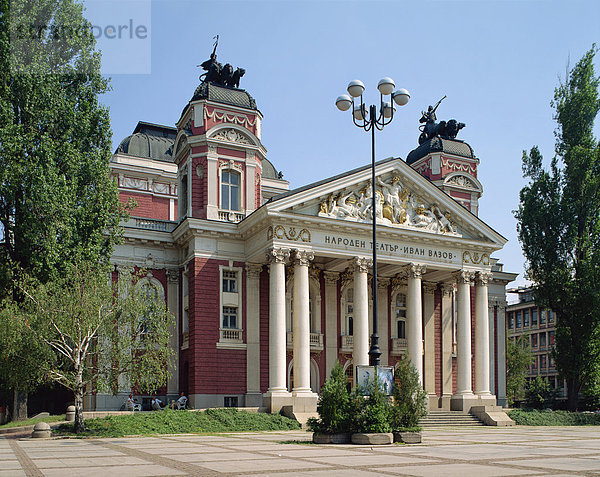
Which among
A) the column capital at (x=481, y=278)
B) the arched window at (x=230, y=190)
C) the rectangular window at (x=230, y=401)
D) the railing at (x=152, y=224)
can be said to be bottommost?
the rectangular window at (x=230, y=401)

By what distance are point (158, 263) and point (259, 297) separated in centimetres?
619

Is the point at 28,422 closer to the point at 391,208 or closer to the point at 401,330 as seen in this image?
the point at 391,208

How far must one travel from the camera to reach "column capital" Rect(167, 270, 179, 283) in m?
37.8

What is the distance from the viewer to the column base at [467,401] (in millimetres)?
38188

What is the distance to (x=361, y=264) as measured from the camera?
35656 mm

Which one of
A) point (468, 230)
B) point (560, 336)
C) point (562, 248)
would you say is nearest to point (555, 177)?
point (562, 248)

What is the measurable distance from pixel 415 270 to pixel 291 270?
23.0 ft

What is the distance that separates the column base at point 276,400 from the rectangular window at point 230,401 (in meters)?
3.14

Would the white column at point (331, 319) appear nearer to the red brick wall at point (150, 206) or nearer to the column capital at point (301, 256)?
the column capital at point (301, 256)

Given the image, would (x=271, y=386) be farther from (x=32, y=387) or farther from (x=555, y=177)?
(x=555, y=177)

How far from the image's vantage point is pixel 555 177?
42.0 metres

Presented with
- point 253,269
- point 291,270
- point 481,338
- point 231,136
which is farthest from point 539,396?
point 231,136

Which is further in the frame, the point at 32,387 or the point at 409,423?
the point at 32,387

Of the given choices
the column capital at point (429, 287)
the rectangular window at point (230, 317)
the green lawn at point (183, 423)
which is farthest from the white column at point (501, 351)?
the green lawn at point (183, 423)
